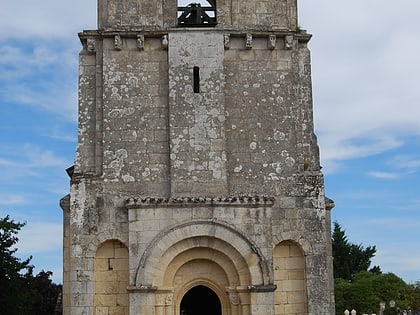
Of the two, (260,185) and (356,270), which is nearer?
(260,185)

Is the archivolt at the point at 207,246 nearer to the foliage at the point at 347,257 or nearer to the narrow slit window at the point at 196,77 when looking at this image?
the narrow slit window at the point at 196,77

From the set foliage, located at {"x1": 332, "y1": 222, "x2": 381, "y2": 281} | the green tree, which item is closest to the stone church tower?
the green tree

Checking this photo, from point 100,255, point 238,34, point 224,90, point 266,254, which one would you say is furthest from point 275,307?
point 238,34

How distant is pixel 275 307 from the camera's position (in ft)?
53.7

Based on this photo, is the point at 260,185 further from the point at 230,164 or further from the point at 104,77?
the point at 104,77

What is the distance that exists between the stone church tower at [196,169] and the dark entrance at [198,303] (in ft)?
9.78

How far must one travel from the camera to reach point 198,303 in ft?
67.1

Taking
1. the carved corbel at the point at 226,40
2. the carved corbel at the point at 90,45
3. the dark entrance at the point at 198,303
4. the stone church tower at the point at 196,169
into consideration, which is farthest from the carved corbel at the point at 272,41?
the dark entrance at the point at 198,303

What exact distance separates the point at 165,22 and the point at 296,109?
4107mm

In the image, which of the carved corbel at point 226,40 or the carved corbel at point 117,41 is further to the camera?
the carved corbel at point 226,40

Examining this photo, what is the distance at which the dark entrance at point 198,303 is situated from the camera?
781 inches

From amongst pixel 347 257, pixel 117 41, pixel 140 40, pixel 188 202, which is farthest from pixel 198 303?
pixel 347 257

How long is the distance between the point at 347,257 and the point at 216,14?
135 ft

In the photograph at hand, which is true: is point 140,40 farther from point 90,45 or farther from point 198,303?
point 198,303
